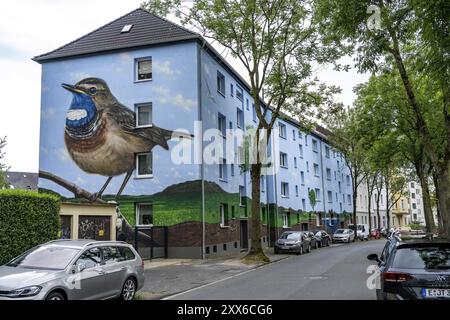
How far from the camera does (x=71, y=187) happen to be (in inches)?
1085

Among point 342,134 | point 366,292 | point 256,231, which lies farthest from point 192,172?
point 342,134

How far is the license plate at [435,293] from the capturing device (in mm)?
7200

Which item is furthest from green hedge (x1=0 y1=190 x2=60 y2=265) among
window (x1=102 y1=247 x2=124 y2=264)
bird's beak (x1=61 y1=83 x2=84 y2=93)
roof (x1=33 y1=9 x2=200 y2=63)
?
roof (x1=33 y1=9 x2=200 y2=63)

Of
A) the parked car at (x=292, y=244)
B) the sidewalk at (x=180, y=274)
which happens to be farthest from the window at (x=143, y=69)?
the parked car at (x=292, y=244)

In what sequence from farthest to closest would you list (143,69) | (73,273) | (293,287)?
(143,69) < (293,287) < (73,273)

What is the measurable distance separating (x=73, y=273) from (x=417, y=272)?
21.0 feet

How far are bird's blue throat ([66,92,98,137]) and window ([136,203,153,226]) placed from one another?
208 inches

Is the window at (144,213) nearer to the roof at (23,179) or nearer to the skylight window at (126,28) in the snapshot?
the skylight window at (126,28)

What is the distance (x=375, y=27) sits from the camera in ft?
48.0

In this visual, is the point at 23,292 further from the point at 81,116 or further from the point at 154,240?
the point at 81,116

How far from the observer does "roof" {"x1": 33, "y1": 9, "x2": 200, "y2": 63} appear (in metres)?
27.1

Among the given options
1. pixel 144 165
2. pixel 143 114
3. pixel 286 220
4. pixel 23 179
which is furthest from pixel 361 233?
pixel 23 179
